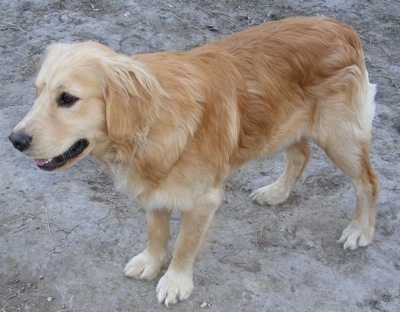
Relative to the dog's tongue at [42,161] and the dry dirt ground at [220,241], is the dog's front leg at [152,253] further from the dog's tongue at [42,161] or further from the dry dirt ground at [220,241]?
the dog's tongue at [42,161]

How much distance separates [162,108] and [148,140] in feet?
0.59

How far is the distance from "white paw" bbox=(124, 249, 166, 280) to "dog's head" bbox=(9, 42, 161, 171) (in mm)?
1151

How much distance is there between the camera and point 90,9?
689cm

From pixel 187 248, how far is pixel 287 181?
1264 millimetres

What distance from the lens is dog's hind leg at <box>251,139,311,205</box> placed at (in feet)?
15.2

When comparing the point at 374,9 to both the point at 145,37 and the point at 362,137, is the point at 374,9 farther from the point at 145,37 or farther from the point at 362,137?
the point at 362,137

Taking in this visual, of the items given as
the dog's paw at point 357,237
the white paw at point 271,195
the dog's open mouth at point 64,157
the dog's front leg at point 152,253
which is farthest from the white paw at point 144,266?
the dog's paw at point 357,237

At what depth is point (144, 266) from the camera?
157 inches

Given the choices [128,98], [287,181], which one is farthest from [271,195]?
[128,98]

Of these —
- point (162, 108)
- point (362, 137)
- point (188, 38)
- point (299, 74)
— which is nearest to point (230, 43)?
point (299, 74)

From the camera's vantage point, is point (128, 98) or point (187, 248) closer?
point (128, 98)

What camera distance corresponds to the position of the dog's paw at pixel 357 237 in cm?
431

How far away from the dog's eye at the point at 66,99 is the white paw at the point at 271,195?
2.11 m

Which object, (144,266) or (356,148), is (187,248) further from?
(356,148)
